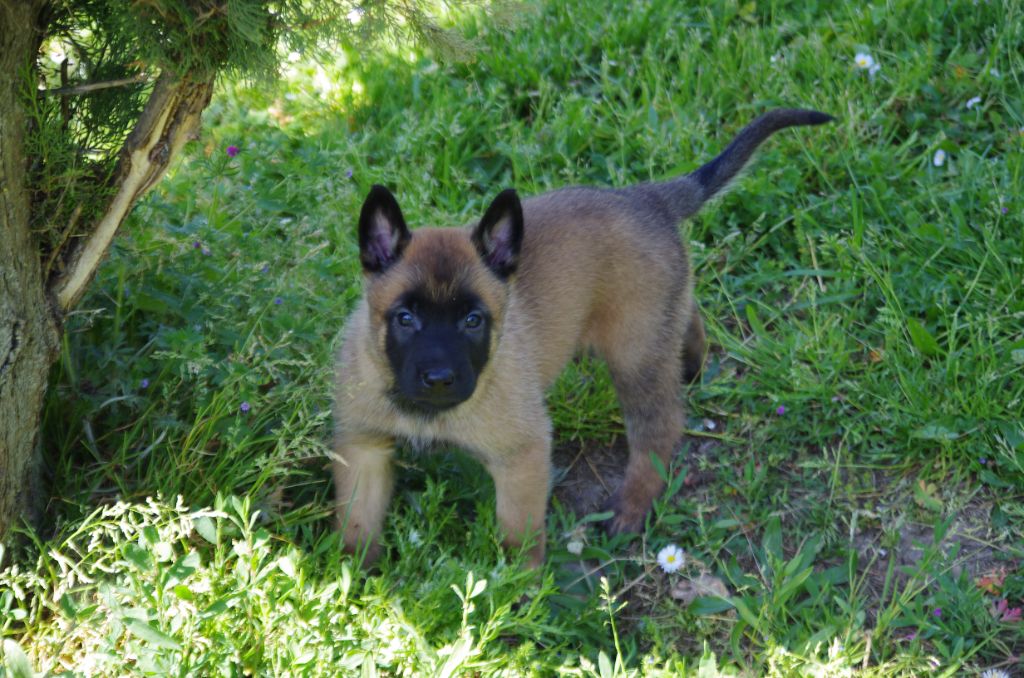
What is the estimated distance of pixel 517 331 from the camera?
148 inches

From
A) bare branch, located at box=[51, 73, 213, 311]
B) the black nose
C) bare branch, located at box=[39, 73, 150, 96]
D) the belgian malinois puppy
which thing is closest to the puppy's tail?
the belgian malinois puppy

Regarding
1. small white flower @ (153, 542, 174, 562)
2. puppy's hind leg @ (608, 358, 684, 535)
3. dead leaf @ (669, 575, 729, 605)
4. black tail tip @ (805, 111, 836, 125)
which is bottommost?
dead leaf @ (669, 575, 729, 605)

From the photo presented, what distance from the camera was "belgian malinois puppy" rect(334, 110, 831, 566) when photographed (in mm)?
3449

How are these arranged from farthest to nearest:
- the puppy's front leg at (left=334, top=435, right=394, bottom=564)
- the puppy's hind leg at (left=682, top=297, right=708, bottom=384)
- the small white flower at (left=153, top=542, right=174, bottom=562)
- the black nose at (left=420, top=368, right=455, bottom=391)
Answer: the puppy's hind leg at (left=682, top=297, right=708, bottom=384) → the puppy's front leg at (left=334, top=435, right=394, bottom=564) → the black nose at (left=420, top=368, right=455, bottom=391) → the small white flower at (left=153, top=542, right=174, bottom=562)

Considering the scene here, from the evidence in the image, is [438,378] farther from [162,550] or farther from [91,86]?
[91,86]

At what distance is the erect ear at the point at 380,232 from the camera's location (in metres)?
3.39

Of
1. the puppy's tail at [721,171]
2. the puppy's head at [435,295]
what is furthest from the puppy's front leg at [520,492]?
the puppy's tail at [721,171]

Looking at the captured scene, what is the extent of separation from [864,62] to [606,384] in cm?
220

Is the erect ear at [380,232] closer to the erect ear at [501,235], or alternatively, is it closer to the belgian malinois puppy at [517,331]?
the belgian malinois puppy at [517,331]

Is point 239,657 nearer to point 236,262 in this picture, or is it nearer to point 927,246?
point 236,262

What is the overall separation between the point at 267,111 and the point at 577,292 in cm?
250

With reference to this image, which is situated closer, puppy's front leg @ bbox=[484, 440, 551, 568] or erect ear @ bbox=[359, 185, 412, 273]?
erect ear @ bbox=[359, 185, 412, 273]

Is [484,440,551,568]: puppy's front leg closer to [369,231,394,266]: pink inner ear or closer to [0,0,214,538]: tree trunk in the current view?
[369,231,394,266]: pink inner ear

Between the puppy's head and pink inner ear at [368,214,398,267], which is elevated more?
pink inner ear at [368,214,398,267]
